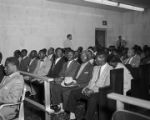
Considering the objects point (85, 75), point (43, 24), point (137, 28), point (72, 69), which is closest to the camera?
point (85, 75)

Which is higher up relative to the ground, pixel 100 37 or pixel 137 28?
pixel 137 28

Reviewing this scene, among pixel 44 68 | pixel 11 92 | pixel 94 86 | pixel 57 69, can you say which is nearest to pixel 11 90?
pixel 11 92

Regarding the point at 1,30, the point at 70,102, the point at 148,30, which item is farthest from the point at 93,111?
the point at 148,30

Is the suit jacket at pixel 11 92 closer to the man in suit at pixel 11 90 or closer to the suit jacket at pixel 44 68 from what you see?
the man in suit at pixel 11 90

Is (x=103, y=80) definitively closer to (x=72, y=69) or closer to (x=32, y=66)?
(x=72, y=69)

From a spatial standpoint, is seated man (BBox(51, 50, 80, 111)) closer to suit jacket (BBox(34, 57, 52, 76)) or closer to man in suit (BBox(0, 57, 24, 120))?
suit jacket (BBox(34, 57, 52, 76))

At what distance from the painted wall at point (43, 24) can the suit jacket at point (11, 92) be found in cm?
441

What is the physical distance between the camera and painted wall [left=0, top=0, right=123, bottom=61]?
666 cm

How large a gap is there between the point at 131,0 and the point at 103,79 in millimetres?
5415

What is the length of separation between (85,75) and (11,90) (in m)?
1.40

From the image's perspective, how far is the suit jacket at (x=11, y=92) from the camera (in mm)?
2295

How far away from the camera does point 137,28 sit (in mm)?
9898

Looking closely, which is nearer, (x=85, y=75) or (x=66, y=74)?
(x=85, y=75)

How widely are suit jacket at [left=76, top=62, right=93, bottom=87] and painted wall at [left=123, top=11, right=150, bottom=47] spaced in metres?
6.88
